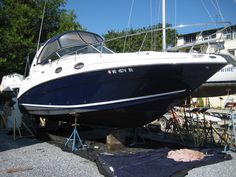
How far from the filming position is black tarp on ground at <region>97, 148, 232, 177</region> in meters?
6.11

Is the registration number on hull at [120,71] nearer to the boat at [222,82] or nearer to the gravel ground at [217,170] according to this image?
the gravel ground at [217,170]

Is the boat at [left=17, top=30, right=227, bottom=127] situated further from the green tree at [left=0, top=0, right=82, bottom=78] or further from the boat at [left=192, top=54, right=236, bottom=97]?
the green tree at [left=0, top=0, right=82, bottom=78]

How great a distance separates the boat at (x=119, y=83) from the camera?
7.23 meters

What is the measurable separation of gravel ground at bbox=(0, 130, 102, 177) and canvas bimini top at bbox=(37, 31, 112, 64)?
2.42 meters

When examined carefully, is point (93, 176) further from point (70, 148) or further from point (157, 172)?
point (70, 148)

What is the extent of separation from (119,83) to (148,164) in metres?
1.82

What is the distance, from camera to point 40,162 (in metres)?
7.08

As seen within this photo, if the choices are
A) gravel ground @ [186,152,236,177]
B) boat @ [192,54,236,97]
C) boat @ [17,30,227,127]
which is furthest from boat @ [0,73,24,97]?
gravel ground @ [186,152,236,177]

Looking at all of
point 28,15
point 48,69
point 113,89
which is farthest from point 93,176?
point 28,15

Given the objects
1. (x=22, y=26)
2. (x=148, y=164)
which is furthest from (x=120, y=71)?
(x=22, y=26)

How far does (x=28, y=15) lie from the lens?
60.9 feet

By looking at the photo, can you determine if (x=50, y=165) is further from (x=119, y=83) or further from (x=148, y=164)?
(x=119, y=83)

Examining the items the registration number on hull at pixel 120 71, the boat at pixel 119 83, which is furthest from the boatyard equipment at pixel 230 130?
the registration number on hull at pixel 120 71

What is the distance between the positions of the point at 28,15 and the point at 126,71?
12.7 meters
